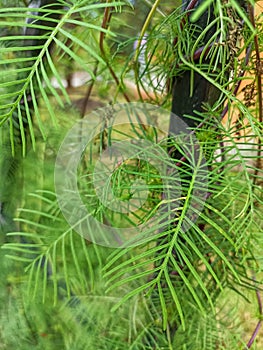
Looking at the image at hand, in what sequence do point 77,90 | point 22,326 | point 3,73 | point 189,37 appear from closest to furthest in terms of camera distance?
point 3,73, point 189,37, point 22,326, point 77,90

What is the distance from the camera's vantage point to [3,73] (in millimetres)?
202

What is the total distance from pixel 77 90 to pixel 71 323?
0.49 meters

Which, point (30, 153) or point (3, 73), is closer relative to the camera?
point (3, 73)

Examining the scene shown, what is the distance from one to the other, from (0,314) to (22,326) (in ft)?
0.11

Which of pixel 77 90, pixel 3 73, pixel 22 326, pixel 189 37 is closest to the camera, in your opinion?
pixel 3 73

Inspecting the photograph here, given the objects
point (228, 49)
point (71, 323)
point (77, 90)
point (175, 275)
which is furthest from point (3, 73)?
point (77, 90)

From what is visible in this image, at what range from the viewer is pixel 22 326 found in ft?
1.65

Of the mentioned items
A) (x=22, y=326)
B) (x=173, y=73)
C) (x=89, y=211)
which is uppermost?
(x=173, y=73)

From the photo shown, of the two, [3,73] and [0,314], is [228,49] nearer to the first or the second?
[3,73]

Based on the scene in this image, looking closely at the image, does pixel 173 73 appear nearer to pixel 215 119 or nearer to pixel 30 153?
pixel 215 119

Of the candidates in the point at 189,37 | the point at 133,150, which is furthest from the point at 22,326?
the point at 189,37

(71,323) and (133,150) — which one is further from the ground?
(133,150)

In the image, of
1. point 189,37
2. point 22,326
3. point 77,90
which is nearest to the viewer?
point 189,37

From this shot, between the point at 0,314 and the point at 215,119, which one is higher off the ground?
the point at 215,119
